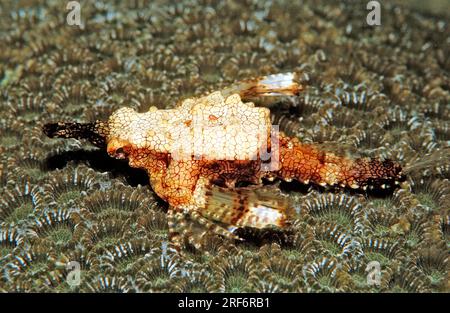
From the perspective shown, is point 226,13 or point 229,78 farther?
point 226,13

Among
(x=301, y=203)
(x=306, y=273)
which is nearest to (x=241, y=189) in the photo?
(x=301, y=203)

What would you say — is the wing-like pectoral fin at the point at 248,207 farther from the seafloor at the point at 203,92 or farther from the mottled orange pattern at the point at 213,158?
the seafloor at the point at 203,92

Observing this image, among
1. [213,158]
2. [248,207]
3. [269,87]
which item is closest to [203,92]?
[269,87]

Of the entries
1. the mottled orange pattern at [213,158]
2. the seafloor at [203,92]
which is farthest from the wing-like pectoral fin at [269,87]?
the mottled orange pattern at [213,158]

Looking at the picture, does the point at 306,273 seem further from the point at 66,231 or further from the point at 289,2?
the point at 289,2

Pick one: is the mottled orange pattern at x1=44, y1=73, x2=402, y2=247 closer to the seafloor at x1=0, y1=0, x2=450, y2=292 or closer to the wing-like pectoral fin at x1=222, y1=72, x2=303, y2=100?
the seafloor at x1=0, y1=0, x2=450, y2=292

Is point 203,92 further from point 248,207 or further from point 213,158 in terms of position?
point 248,207

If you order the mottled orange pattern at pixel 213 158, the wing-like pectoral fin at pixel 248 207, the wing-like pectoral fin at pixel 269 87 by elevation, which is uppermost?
the wing-like pectoral fin at pixel 269 87
